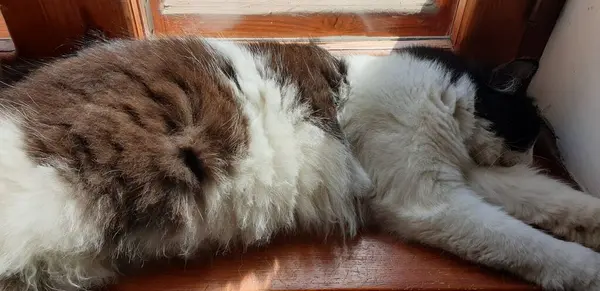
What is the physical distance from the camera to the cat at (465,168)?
3.93 ft

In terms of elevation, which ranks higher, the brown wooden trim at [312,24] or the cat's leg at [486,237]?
the brown wooden trim at [312,24]

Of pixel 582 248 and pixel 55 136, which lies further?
pixel 582 248

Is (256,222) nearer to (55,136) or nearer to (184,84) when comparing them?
(184,84)

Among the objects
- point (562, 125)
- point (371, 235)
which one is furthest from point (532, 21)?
point (371, 235)

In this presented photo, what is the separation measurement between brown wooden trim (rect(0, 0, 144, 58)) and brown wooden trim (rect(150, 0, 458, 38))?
0.13m

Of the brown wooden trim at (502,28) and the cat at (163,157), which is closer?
the cat at (163,157)

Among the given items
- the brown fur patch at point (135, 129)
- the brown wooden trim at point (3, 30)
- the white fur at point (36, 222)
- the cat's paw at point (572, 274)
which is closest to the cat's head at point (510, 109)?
the cat's paw at point (572, 274)

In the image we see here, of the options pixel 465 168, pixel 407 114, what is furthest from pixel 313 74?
pixel 465 168

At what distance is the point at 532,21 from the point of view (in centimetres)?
160

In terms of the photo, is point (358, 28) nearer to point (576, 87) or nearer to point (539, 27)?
point (539, 27)

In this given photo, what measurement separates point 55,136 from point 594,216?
1.15 meters

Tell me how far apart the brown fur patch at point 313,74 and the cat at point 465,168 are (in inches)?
1.4

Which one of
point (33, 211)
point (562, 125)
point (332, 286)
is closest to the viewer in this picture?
point (33, 211)

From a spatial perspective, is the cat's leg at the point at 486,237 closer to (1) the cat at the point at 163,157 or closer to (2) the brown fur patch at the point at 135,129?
(1) the cat at the point at 163,157
